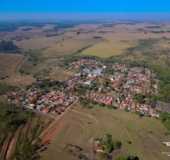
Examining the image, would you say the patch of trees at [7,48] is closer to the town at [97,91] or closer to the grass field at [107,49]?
the grass field at [107,49]

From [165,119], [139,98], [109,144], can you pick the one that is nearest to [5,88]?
[139,98]

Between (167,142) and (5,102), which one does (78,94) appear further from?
(167,142)

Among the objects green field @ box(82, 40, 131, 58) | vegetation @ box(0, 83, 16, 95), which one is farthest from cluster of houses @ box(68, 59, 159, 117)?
vegetation @ box(0, 83, 16, 95)

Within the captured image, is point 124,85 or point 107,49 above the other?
point 124,85

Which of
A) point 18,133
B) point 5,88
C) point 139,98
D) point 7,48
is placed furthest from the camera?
point 7,48

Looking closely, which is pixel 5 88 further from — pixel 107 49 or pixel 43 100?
pixel 107 49

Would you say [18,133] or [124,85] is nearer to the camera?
[18,133]

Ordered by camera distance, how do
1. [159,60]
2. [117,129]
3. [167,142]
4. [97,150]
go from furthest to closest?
[159,60] < [117,129] < [167,142] < [97,150]

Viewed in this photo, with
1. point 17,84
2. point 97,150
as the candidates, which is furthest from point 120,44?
point 97,150
